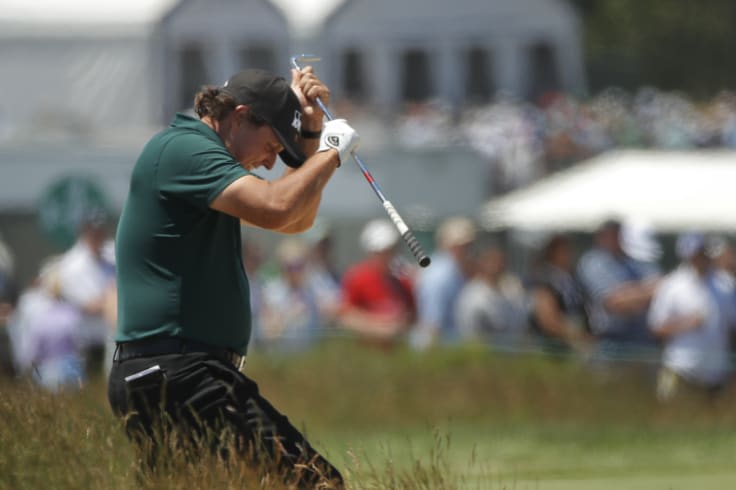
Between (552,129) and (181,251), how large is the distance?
26143 mm

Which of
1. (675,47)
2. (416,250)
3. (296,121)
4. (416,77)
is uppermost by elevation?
(296,121)

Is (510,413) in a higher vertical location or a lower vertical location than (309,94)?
lower

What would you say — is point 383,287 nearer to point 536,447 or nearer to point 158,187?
point 536,447

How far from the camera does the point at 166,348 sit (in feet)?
20.8

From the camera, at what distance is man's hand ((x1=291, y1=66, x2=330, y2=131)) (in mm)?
6809

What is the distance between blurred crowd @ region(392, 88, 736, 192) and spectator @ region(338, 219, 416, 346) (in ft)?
41.2

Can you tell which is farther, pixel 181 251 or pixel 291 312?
pixel 291 312

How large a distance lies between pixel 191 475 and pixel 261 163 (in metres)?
1.19

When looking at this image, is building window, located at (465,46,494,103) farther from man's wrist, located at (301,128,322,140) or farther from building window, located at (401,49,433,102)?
man's wrist, located at (301,128,322,140)

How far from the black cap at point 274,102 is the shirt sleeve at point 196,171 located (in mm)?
221

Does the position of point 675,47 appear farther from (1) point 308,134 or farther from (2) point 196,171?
(2) point 196,171

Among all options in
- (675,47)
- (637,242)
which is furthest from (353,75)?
(675,47)

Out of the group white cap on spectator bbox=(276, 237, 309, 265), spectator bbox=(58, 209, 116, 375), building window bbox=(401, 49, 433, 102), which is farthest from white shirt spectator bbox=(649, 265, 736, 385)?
building window bbox=(401, 49, 433, 102)

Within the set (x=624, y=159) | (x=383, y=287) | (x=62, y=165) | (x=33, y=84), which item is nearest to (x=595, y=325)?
(x=383, y=287)
